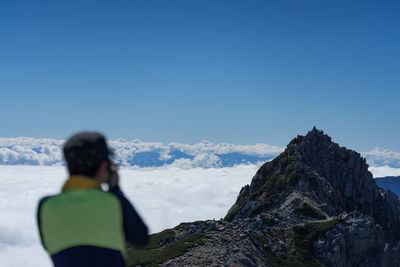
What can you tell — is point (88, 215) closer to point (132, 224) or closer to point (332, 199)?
point (132, 224)

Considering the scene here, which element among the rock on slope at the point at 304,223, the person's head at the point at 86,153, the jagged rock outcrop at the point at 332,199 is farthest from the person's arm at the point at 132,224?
the jagged rock outcrop at the point at 332,199

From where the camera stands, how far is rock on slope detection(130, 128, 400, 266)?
174ft

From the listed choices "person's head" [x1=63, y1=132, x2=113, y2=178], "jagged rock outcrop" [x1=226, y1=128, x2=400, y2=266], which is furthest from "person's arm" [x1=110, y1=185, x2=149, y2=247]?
"jagged rock outcrop" [x1=226, y1=128, x2=400, y2=266]

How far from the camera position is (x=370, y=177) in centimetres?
11588

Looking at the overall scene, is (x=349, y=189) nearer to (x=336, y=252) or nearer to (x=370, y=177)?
(x=370, y=177)

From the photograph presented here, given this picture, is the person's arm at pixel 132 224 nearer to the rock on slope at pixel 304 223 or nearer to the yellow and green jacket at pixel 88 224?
the yellow and green jacket at pixel 88 224

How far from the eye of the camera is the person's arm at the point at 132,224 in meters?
4.97

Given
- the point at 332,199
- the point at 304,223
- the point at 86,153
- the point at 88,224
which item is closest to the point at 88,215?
the point at 88,224

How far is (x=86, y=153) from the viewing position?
4.96 meters

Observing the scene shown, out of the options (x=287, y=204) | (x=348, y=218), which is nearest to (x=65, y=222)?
(x=348, y=218)

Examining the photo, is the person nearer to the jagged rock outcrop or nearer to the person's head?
the person's head

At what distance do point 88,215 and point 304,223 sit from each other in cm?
7396

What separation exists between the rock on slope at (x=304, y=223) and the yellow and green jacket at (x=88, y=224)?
141 feet

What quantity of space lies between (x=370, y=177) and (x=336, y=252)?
57310 millimetres
